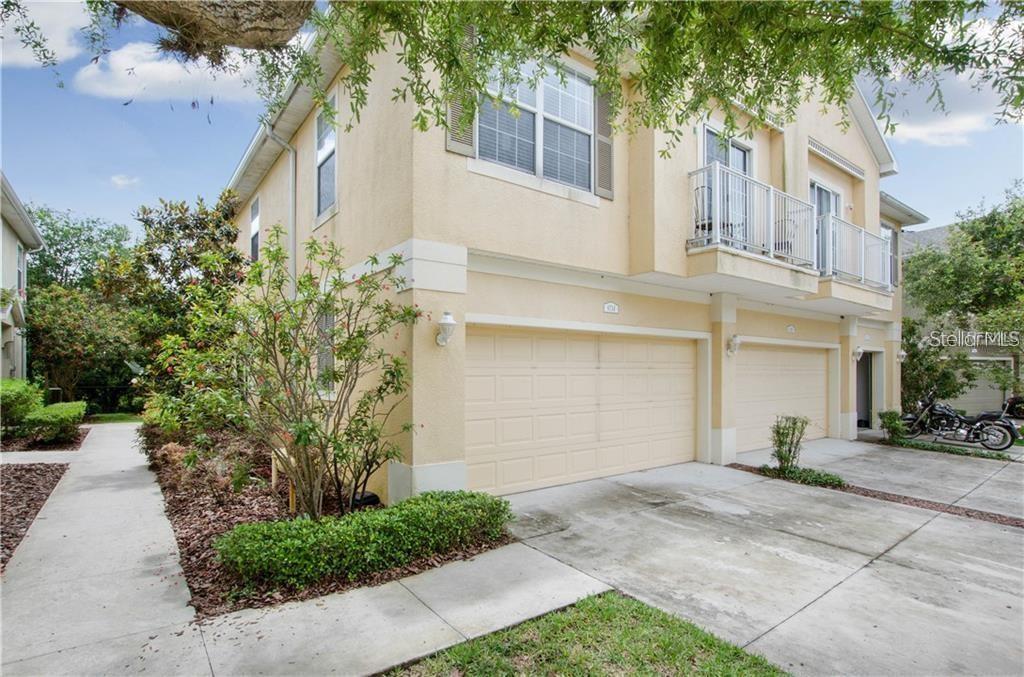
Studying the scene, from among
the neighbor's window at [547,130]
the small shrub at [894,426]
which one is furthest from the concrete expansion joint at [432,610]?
the small shrub at [894,426]

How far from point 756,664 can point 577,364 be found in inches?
195

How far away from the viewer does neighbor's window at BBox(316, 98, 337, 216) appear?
8.51 m

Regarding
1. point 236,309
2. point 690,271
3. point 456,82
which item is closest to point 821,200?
point 690,271

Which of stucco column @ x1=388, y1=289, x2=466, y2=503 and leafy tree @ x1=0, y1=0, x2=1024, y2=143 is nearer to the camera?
leafy tree @ x1=0, y1=0, x2=1024, y2=143

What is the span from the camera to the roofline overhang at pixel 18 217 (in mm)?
13738

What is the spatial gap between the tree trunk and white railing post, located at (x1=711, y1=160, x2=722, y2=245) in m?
6.55

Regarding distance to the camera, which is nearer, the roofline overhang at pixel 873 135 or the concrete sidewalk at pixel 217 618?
the concrete sidewalk at pixel 217 618

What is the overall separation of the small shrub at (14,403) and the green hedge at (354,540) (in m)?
9.74

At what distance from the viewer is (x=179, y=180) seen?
35.4ft

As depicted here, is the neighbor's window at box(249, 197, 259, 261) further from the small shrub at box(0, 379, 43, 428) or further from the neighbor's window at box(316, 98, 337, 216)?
the small shrub at box(0, 379, 43, 428)

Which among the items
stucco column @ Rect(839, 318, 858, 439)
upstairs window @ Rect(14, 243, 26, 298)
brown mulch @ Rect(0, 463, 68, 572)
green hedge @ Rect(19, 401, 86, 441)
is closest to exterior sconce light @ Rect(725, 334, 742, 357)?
stucco column @ Rect(839, 318, 858, 439)

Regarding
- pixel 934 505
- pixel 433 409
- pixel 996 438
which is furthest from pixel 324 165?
pixel 996 438

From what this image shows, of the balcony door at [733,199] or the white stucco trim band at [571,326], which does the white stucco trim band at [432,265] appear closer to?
the white stucco trim band at [571,326]

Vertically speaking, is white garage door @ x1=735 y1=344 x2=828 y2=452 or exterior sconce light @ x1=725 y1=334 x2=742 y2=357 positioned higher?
exterior sconce light @ x1=725 y1=334 x2=742 y2=357
